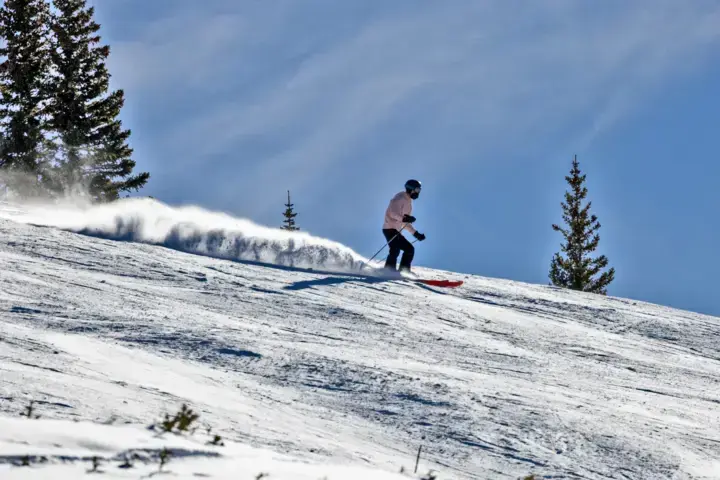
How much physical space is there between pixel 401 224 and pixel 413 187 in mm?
936

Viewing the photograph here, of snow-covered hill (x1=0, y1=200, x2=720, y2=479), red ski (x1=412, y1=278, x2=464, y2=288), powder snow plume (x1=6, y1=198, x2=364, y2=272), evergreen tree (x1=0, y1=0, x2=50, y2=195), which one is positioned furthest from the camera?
evergreen tree (x1=0, y1=0, x2=50, y2=195)

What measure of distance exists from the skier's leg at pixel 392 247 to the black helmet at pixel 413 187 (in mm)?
996

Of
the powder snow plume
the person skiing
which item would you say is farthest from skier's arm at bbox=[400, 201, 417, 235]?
the powder snow plume

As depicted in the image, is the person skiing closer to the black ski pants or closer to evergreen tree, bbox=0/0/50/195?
the black ski pants

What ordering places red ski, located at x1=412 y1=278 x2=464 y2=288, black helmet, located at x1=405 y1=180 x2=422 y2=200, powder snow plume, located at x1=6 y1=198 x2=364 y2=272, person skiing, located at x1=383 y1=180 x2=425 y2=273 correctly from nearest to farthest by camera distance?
powder snow plume, located at x1=6 y1=198 x2=364 y2=272 → red ski, located at x1=412 y1=278 x2=464 y2=288 → black helmet, located at x1=405 y1=180 x2=422 y2=200 → person skiing, located at x1=383 y1=180 x2=425 y2=273

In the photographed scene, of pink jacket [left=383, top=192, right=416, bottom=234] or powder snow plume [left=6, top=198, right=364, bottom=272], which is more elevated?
pink jacket [left=383, top=192, right=416, bottom=234]

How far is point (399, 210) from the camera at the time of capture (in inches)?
752

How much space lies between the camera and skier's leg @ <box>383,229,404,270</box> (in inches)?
757

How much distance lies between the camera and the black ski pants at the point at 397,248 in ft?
63.1

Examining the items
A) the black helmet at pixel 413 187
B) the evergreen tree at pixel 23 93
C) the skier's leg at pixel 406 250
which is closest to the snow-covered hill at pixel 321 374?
the skier's leg at pixel 406 250

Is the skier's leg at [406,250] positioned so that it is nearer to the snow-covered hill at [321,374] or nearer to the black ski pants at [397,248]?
the black ski pants at [397,248]

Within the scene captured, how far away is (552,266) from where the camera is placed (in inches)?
2279

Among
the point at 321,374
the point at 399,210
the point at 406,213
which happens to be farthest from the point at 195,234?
the point at 321,374

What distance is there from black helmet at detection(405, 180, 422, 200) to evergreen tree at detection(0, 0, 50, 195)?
103 ft
